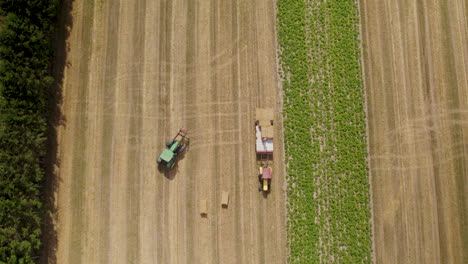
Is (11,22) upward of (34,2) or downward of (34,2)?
downward

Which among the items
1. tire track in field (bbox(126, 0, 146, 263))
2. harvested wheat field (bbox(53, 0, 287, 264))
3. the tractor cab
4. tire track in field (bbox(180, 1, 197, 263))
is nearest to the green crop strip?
harvested wheat field (bbox(53, 0, 287, 264))

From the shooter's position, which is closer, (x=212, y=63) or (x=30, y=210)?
(x=30, y=210)

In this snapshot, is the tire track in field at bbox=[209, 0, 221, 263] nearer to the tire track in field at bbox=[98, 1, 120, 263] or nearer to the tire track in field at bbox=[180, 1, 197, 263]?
the tire track in field at bbox=[180, 1, 197, 263]

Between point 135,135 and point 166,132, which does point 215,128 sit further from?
point 135,135

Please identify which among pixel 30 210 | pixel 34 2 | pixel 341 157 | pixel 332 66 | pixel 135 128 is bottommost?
pixel 30 210

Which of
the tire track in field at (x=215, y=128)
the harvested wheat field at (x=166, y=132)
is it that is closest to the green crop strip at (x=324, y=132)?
the harvested wheat field at (x=166, y=132)

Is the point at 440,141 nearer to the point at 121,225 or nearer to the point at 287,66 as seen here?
the point at 287,66

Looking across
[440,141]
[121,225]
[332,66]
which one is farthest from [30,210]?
[440,141]

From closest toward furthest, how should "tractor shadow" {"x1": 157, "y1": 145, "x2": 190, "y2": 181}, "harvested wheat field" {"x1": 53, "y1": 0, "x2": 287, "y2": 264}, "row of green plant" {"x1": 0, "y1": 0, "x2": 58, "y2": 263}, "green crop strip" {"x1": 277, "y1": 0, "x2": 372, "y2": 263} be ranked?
"row of green plant" {"x1": 0, "y1": 0, "x2": 58, "y2": 263} < "green crop strip" {"x1": 277, "y1": 0, "x2": 372, "y2": 263} < "harvested wheat field" {"x1": 53, "y1": 0, "x2": 287, "y2": 264} < "tractor shadow" {"x1": 157, "y1": 145, "x2": 190, "y2": 181}
